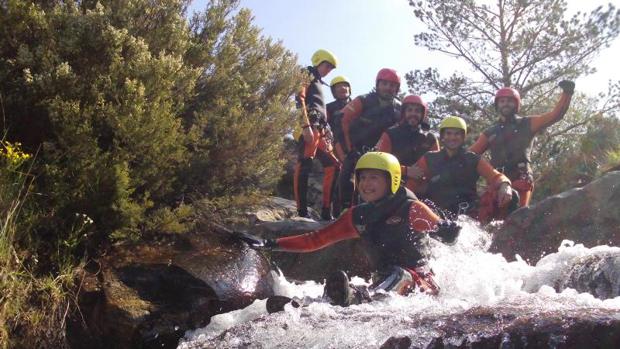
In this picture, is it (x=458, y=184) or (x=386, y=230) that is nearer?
(x=386, y=230)

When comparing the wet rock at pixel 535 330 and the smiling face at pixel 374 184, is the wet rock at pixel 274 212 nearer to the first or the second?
the smiling face at pixel 374 184

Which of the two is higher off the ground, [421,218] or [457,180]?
[457,180]

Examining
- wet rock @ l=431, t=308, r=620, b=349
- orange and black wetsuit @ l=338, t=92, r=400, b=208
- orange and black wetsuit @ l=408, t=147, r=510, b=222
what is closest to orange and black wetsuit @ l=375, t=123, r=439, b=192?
orange and black wetsuit @ l=338, t=92, r=400, b=208

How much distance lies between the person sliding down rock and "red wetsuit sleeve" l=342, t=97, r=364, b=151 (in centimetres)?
289

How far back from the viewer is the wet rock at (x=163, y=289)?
425 cm

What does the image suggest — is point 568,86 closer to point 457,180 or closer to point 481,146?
point 481,146

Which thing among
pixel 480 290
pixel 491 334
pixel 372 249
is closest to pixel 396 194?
pixel 372 249

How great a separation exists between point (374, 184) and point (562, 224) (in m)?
2.89

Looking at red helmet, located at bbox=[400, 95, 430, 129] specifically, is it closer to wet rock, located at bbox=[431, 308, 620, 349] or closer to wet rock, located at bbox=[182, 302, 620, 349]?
wet rock, located at bbox=[182, 302, 620, 349]

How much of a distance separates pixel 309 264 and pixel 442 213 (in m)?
1.67

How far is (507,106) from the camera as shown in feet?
27.9

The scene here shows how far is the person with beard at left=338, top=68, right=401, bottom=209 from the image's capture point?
869 cm

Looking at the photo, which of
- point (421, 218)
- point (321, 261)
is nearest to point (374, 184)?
point (421, 218)

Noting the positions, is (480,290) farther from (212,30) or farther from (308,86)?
(308,86)
